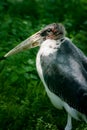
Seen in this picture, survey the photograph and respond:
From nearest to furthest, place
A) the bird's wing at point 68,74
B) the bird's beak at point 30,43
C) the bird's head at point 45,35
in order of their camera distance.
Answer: the bird's wing at point 68,74
the bird's head at point 45,35
the bird's beak at point 30,43

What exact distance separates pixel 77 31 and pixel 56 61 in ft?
9.26

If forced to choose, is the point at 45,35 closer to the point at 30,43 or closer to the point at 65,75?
the point at 30,43

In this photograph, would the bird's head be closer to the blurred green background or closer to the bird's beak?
the bird's beak

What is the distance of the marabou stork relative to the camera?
671 centimetres

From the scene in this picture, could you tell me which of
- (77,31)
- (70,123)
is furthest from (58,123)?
(77,31)

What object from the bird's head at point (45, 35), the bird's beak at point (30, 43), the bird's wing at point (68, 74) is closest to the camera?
the bird's wing at point (68, 74)

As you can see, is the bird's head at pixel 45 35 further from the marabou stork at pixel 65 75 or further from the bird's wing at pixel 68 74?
the bird's wing at pixel 68 74

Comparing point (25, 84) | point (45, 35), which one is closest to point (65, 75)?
point (45, 35)

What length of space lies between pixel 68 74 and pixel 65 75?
0.03 meters

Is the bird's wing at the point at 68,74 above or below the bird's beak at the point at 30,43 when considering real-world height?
below

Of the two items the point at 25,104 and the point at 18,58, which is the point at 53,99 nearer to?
the point at 25,104

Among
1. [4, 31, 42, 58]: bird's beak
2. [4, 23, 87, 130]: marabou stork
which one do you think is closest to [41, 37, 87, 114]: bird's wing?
[4, 23, 87, 130]: marabou stork

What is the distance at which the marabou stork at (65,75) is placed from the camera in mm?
6715

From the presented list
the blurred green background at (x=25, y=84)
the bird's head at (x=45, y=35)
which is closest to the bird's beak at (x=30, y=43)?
the bird's head at (x=45, y=35)
